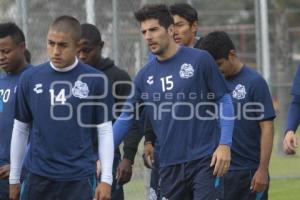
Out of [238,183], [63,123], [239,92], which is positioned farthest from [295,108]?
[63,123]

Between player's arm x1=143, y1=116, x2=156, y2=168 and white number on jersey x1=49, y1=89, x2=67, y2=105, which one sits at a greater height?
white number on jersey x1=49, y1=89, x2=67, y2=105

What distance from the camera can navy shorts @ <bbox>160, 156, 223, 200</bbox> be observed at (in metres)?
7.86

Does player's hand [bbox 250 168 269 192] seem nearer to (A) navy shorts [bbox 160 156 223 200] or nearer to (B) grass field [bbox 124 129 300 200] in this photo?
(A) navy shorts [bbox 160 156 223 200]

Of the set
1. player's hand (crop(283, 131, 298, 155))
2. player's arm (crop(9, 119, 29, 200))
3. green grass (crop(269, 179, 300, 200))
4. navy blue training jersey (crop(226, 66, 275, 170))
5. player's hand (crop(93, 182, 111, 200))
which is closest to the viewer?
player's hand (crop(93, 182, 111, 200))

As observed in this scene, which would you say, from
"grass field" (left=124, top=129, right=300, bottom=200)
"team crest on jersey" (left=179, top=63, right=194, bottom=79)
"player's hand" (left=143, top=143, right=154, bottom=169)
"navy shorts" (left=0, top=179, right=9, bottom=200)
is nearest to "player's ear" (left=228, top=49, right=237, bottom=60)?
"team crest on jersey" (left=179, top=63, right=194, bottom=79)

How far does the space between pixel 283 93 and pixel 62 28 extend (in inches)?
399

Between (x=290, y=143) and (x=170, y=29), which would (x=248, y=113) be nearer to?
(x=290, y=143)

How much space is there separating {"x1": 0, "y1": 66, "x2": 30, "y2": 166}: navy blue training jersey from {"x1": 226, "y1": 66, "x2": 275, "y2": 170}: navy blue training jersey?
1977 millimetres

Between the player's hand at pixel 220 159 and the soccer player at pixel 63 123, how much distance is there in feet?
2.72

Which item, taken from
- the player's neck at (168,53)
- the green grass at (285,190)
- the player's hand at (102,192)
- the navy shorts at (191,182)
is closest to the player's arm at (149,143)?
the navy shorts at (191,182)

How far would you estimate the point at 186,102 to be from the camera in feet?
26.0

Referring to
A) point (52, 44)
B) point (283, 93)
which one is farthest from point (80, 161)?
point (283, 93)

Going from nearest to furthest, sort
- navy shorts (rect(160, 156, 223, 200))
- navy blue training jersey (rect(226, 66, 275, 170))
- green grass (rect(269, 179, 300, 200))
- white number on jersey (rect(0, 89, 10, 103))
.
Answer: navy shorts (rect(160, 156, 223, 200)), white number on jersey (rect(0, 89, 10, 103)), navy blue training jersey (rect(226, 66, 275, 170)), green grass (rect(269, 179, 300, 200))

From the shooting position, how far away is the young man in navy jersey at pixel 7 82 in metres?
8.51
